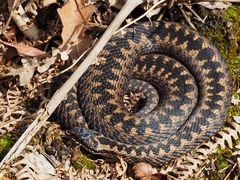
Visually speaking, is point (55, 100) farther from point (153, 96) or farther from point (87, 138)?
point (153, 96)

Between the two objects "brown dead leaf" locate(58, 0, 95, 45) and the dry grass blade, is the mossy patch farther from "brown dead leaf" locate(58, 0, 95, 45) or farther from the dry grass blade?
"brown dead leaf" locate(58, 0, 95, 45)

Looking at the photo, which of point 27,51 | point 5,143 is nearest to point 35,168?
point 5,143

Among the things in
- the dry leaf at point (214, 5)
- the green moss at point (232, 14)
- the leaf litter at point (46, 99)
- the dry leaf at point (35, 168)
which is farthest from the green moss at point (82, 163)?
the green moss at point (232, 14)

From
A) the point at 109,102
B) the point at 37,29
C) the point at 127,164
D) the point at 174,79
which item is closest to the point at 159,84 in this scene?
the point at 174,79

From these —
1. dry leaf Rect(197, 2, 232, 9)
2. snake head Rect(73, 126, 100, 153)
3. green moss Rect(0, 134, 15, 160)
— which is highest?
dry leaf Rect(197, 2, 232, 9)

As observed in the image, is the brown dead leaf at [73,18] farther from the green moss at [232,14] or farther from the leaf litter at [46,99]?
the green moss at [232,14]

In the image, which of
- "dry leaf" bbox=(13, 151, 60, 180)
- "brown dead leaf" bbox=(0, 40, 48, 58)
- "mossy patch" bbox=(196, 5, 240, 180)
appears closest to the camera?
"dry leaf" bbox=(13, 151, 60, 180)

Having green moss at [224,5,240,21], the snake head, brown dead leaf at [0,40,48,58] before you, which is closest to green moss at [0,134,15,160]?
the snake head

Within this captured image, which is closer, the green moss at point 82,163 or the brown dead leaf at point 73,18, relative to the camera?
the brown dead leaf at point 73,18
